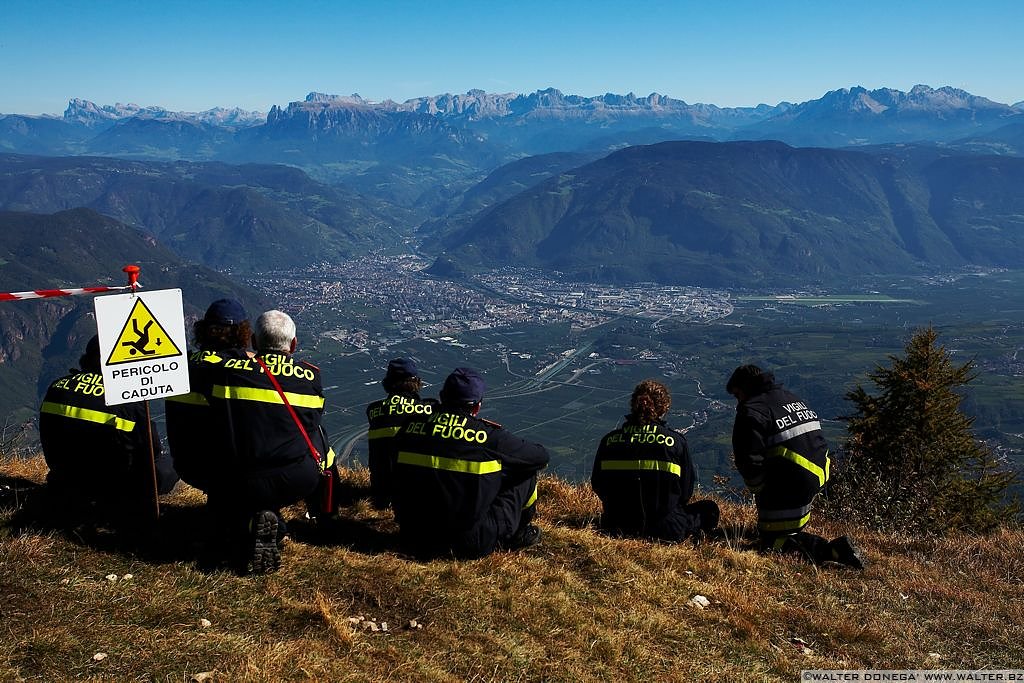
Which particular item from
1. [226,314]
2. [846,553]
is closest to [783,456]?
[846,553]

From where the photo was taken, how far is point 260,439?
6.10 metres

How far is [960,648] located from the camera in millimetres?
6254

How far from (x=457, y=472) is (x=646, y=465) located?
2.64 meters

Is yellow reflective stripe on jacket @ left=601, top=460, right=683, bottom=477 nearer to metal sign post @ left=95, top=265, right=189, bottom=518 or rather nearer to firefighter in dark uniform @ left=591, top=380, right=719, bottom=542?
firefighter in dark uniform @ left=591, top=380, right=719, bottom=542

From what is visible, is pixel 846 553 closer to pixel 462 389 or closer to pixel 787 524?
pixel 787 524

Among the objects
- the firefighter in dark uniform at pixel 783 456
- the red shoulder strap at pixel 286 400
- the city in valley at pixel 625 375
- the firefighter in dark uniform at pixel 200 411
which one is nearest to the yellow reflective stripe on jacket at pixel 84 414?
the firefighter in dark uniform at pixel 200 411

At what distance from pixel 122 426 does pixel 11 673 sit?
3286mm

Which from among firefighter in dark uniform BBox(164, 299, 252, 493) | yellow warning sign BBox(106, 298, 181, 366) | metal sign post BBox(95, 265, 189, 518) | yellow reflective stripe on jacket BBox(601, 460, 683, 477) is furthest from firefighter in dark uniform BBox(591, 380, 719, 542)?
yellow warning sign BBox(106, 298, 181, 366)

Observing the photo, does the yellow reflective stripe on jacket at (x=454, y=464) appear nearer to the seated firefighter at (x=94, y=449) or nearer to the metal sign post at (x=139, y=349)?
the metal sign post at (x=139, y=349)

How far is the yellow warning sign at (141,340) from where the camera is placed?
6523mm

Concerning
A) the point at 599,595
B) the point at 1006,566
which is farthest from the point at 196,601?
the point at 1006,566

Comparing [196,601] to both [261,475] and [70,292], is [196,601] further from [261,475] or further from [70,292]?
[70,292]

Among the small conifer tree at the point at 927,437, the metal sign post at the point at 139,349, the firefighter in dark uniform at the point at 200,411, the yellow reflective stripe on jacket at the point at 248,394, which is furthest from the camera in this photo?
the small conifer tree at the point at 927,437

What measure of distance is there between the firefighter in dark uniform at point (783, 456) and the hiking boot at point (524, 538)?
8.88 feet
